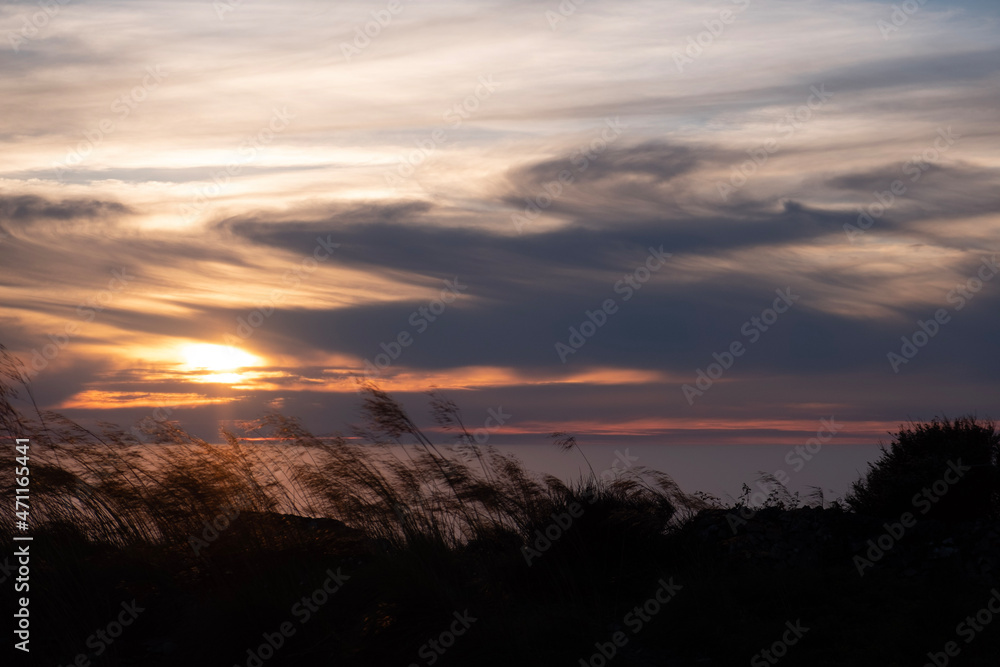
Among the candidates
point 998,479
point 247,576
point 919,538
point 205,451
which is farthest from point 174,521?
point 998,479

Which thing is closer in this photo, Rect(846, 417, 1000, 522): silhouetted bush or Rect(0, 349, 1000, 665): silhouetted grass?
Rect(0, 349, 1000, 665): silhouetted grass

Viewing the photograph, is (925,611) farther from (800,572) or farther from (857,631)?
(800,572)

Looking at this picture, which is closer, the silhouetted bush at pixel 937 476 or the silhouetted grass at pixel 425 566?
the silhouetted grass at pixel 425 566

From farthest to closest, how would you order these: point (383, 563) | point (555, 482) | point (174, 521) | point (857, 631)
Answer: point (555, 482) < point (174, 521) < point (383, 563) < point (857, 631)

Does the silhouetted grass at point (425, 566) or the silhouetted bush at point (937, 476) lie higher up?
the silhouetted grass at point (425, 566)

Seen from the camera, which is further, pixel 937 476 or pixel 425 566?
pixel 937 476

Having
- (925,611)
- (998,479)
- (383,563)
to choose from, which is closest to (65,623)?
(383,563)

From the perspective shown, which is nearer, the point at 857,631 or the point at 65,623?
the point at 857,631

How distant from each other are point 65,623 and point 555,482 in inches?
208

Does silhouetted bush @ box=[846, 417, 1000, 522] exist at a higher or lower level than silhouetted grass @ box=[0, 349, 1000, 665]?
lower

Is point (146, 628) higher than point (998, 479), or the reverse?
point (146, 628)

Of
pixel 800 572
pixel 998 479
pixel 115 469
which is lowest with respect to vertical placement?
pixel 998 479

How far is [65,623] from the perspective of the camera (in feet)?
24.6

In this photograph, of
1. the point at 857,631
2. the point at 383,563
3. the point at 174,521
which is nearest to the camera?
the point at 857,631
